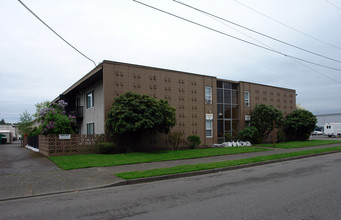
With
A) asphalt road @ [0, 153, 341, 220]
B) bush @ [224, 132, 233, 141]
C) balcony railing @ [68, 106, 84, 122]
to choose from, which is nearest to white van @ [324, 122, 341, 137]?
bush @ [224, 132, 233, 141]

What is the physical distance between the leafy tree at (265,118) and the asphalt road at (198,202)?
16989 mm

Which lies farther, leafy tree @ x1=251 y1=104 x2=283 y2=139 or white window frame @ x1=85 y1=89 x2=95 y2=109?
leafy tree @ x1=251 y1=104 x2=283 y2=139

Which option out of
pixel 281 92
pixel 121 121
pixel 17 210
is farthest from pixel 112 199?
pixel 281 92

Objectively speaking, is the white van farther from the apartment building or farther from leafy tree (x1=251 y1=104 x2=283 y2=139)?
leafy tree (x1=251 y1=104 x2=283 y2=139)

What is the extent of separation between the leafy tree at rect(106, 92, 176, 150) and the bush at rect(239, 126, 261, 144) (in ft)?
32.1

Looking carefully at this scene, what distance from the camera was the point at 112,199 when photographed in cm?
692

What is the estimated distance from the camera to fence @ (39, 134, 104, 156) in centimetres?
1620

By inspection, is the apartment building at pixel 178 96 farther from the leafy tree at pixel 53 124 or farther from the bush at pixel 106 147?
the leafy tree at pixel 53 124

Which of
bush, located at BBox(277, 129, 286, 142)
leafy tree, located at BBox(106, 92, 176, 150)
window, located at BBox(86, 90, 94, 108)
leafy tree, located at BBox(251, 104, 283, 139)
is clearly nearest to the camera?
leafy tree, located at BBox(106, 92, 176, 150)

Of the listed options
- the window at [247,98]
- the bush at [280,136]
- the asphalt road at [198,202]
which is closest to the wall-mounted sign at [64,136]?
the asphalt road at [198,202]

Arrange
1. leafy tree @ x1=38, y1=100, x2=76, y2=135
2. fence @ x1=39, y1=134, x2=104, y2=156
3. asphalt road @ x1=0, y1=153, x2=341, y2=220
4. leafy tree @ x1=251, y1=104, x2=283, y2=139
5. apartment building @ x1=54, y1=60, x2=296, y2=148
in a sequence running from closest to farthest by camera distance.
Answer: asphalt road @ x1=0, y1=153, x2=341, y2=220 < fence @ x1=39, y1=134, x2=104, y2=156 < leafy tree @ x1=38, y1=100, x2=76, y2=135 < apartment building @ x1=54, y1=60, x2=296, y2=148 < leafy tree @ x1=251, y1=104, x2=283, y2=139

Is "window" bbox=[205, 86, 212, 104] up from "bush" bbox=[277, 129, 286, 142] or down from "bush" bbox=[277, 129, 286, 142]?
up

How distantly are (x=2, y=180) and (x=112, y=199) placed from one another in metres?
5.01

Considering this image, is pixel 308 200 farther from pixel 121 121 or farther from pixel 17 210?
pixel 121 121
